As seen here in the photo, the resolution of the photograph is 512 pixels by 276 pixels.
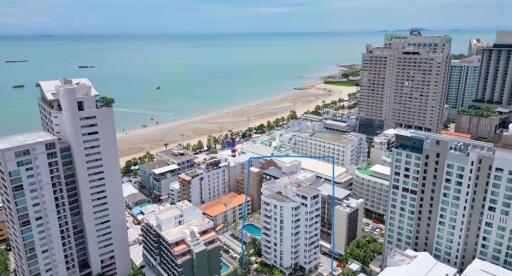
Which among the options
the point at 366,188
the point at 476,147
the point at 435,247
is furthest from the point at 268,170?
the point at 476,147

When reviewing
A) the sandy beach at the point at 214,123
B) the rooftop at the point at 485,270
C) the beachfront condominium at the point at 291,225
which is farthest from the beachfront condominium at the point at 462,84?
the rooftop at the point at 485,270

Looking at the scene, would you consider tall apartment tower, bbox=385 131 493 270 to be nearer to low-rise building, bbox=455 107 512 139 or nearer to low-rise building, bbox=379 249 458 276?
low-rise building, bbox=379 249 458 276

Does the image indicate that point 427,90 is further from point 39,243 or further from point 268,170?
point 39,243

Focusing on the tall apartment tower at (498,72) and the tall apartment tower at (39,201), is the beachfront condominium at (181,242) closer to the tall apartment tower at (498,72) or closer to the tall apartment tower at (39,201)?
the tall apartment tower at (39,201)

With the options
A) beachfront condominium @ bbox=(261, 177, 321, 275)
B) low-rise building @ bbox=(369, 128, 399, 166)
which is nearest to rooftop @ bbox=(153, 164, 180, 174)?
beachfront condominium @ bbox=(261, 177, 321, 275)

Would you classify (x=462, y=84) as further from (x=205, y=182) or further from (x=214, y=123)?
(x=205, y=182)

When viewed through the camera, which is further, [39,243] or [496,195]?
[39,243]
